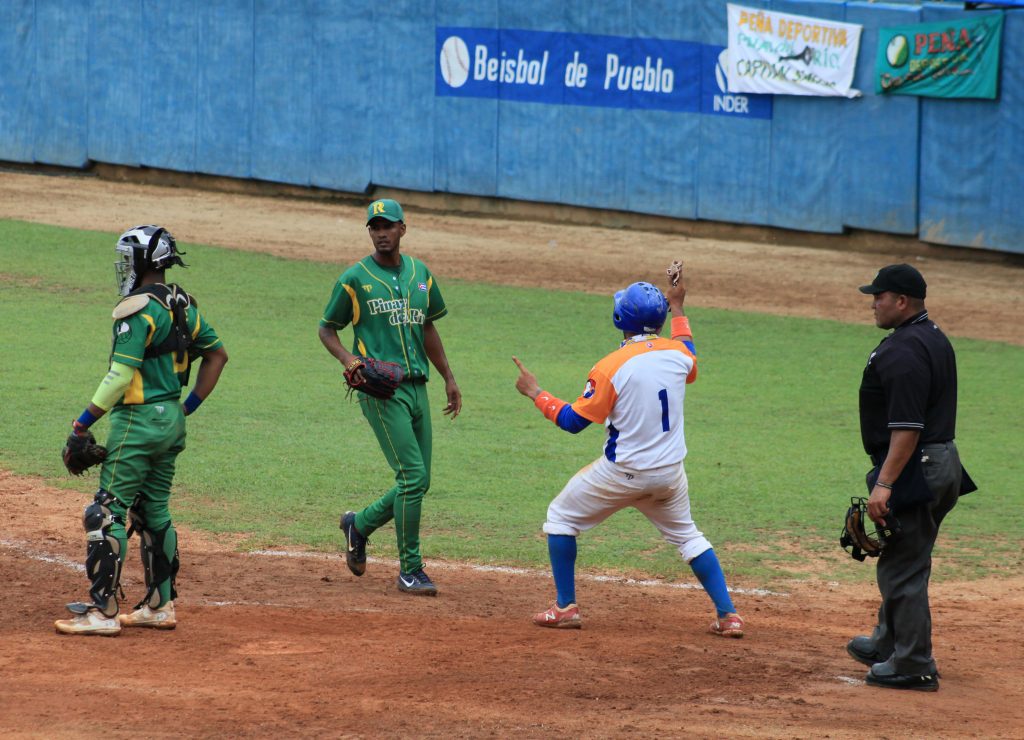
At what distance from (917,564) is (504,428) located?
19.8ft

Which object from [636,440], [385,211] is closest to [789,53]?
[385,211]

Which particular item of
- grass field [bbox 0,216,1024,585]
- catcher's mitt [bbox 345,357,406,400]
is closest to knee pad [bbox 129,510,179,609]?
catcher's mitt [bbox 345,357,406,400]

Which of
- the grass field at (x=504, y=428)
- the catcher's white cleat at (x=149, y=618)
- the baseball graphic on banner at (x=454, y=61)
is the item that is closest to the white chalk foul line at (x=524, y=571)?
the grass field at (x=504, y=428)

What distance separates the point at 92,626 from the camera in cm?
655

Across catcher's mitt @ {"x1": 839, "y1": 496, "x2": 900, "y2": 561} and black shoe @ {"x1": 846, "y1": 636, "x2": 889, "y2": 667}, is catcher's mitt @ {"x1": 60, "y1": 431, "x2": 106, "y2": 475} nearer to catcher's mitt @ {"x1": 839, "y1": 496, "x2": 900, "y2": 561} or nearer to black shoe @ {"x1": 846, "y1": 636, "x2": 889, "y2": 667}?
catcher's mitt @ {"x1": 839, "y1": 496, "x2": 900, "y2": 561}

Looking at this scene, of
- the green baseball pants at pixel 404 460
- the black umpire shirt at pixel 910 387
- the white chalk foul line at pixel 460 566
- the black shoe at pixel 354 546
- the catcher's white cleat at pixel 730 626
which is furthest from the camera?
the white chalk foul line at pixel 460 566

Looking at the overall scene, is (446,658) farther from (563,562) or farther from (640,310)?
(640,310)

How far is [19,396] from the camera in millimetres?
12266

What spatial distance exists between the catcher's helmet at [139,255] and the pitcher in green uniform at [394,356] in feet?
4.39

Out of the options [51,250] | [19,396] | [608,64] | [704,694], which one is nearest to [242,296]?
[51,250]

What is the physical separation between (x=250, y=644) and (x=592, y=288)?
512 inches

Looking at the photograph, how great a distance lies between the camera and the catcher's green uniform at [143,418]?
6375mm

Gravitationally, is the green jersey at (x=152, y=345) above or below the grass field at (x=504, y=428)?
above

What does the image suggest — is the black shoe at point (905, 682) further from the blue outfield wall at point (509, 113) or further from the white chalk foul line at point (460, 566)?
the blue outfield wall at point (509, 113)
